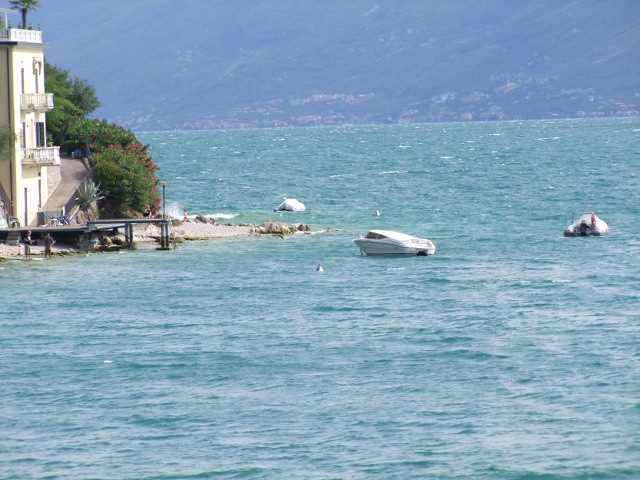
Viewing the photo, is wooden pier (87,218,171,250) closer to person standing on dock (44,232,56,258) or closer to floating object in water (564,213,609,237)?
person standing on dock (44,232,56,258)

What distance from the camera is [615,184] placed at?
154375 millimetres

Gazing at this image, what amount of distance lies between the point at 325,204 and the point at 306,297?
58.9 metres

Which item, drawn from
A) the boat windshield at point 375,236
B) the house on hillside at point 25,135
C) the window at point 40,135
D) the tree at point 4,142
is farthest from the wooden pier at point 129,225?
the boat windshield at point 375,236

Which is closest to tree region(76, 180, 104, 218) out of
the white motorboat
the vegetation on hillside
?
the vegetation on hillside

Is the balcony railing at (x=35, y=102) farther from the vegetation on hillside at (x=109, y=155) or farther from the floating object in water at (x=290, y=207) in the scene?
the floating object in water at (x=290, y=207)

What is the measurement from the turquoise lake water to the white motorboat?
1.13m

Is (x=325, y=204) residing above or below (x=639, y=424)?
above

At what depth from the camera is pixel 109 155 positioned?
99.2 metres

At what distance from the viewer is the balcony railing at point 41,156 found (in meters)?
90.7

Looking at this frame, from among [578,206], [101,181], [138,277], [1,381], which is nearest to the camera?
[1,381]

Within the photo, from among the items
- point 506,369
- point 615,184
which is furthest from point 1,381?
point 615,184

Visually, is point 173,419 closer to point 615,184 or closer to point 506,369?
point 506,369

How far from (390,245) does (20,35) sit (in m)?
24.6

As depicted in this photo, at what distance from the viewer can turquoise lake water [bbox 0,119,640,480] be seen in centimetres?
4594
